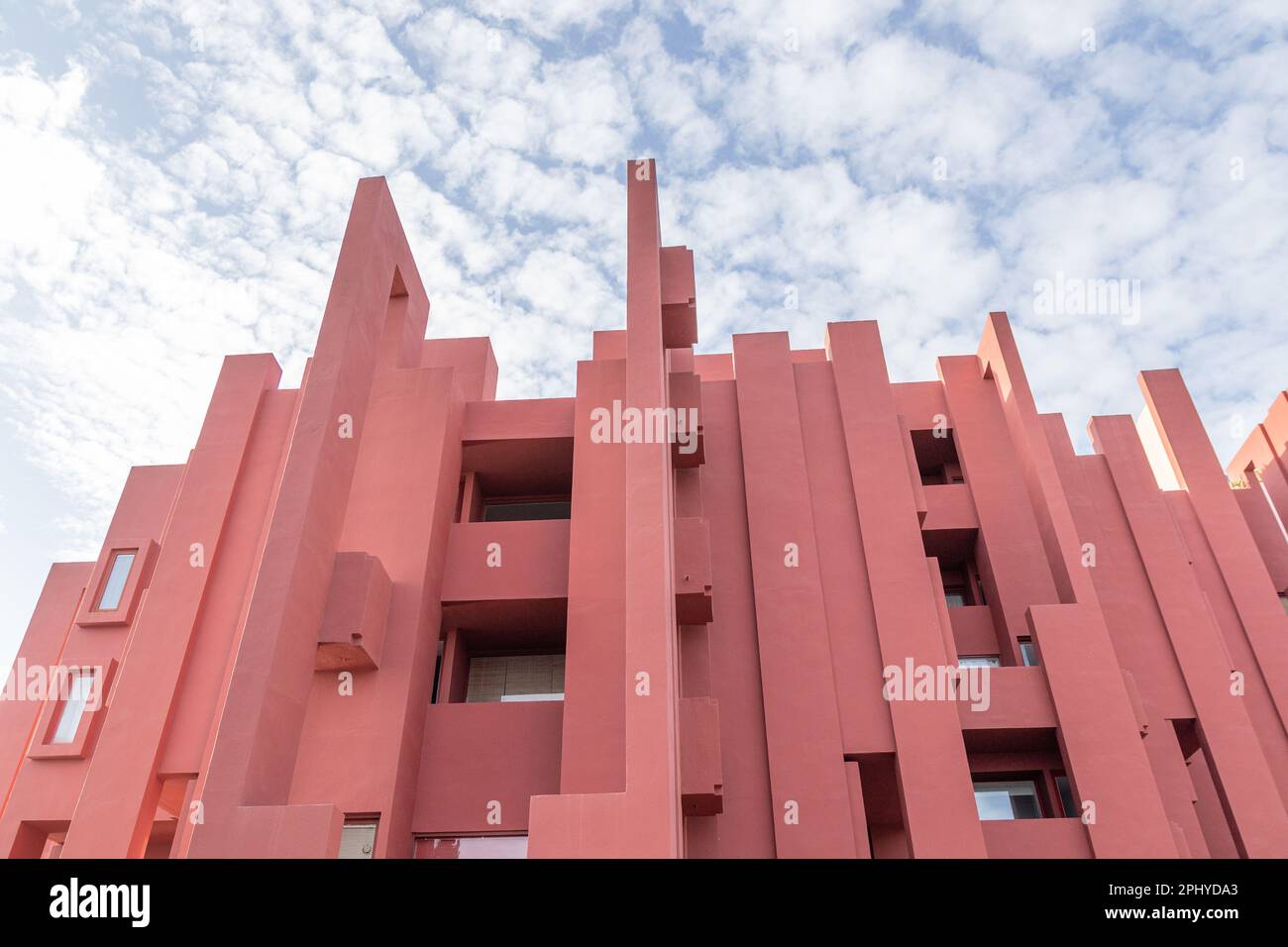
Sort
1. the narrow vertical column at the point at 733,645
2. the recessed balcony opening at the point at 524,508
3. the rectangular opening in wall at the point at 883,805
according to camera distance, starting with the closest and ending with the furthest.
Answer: the narrow vertical column at the point at 733,645 → the rectangular opening in wall at the point at 883,805 → the recessed balcony opening at the point at 524,508

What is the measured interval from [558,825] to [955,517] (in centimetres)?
1166

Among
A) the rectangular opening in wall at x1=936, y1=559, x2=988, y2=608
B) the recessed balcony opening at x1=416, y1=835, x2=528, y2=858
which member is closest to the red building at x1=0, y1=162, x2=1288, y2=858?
the recessed balcony opening at x1=416, y1=835, x2=528, y2=858

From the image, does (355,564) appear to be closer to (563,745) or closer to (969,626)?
(563,745)

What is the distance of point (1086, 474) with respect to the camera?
784 inches

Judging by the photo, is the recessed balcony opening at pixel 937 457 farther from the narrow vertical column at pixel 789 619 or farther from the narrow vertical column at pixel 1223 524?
the narrow vertical column at pixel 1223 524

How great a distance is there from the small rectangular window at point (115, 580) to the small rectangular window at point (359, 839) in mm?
8071

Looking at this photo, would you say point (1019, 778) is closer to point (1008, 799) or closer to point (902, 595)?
point (1008, 799)

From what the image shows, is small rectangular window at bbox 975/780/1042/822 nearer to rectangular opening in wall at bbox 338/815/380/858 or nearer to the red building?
the red building

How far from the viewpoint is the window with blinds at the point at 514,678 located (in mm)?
15758

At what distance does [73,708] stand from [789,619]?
1280 centimetres

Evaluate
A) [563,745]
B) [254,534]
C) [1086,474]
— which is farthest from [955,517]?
[254,534]

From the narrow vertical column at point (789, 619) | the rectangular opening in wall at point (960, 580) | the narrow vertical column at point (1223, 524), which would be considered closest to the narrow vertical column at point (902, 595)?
the narrow vertical column at point (789, 619)

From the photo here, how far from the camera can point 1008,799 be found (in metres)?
15.8
